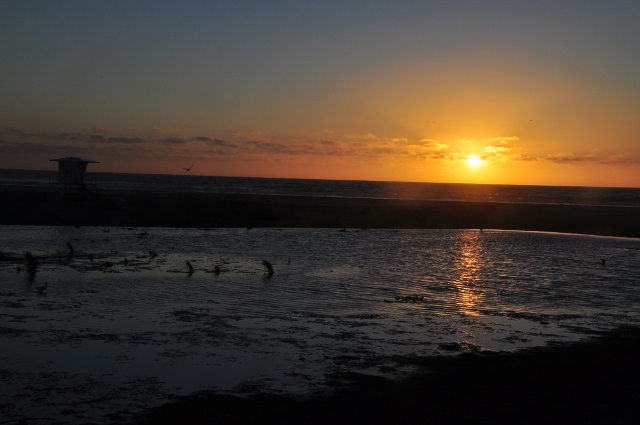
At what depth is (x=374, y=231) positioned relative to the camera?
108 ft

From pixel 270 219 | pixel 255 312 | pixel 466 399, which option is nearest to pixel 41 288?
pixel 255 312

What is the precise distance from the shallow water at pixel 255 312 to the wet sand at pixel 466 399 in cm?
52

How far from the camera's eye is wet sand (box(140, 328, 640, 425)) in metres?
7.12

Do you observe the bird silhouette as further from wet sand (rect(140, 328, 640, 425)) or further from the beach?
wet sand (rect(140, 328, 640, 425))

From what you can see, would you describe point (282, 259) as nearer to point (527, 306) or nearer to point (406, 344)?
point (527, 306)

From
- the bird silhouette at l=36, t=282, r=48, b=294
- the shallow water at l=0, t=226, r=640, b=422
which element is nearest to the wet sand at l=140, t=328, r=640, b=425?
the shallow water at l=0, t=226, r=640, b=422

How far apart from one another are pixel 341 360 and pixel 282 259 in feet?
38.6

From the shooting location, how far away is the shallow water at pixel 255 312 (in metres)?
8.44

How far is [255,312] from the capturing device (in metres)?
12.9

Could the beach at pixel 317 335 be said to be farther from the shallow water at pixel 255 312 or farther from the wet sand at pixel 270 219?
the wet sand at pixel 270 219

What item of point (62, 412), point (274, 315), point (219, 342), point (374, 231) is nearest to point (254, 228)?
point (374, 231)

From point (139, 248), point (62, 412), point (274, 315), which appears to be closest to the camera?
point (62, 412)

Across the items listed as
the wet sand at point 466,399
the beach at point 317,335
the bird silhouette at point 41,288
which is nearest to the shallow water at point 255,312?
the beach at point 317,335

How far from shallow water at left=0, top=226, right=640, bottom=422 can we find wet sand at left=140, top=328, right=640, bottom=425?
1.71ft
